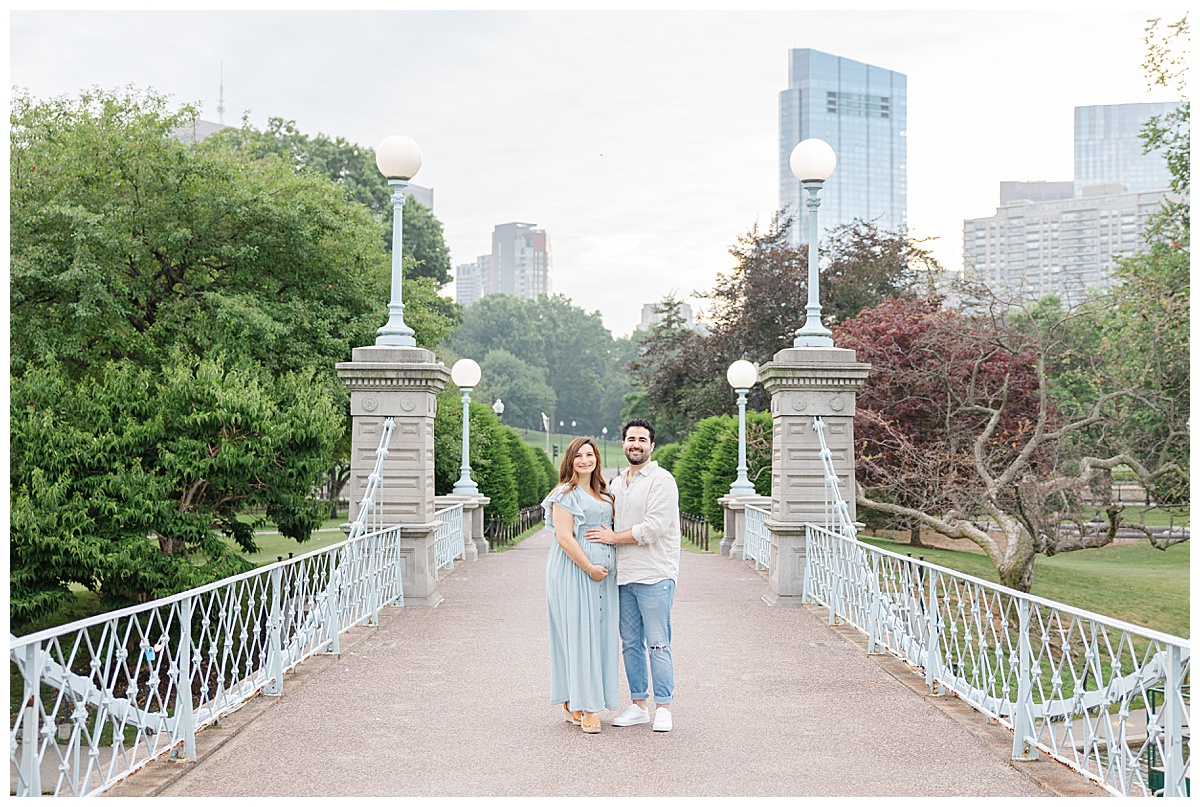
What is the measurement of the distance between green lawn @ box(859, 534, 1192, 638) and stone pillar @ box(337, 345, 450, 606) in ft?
27.2

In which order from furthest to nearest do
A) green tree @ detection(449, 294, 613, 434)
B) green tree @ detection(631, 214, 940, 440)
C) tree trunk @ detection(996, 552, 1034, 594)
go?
A: green tree @ detection(449, 294, 613, 434) → green tree @ detection(631, 214, 940, 440) → tree trunk @ detection(996, 552, 1034, 594)

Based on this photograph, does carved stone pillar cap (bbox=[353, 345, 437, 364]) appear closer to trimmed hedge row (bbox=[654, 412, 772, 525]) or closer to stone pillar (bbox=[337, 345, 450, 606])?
stone pillar (bbox=[337, 345, 450, 606])

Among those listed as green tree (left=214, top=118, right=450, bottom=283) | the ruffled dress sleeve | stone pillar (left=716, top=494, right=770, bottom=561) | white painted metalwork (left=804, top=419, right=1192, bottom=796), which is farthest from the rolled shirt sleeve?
green tree (left=214, top=118, right=450, bottom=283)

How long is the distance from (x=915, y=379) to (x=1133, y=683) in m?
15.5

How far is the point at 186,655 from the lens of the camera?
18.6 ft

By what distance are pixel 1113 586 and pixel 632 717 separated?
1975 cm

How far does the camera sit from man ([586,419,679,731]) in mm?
5871

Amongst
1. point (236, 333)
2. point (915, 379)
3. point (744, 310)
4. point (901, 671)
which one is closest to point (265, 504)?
point (236, 333)

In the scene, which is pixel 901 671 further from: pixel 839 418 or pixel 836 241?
pixel 836 241

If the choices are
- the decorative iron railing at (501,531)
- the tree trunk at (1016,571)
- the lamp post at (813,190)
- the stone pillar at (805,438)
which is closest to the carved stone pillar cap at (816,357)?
the stone pillar at (805,438)

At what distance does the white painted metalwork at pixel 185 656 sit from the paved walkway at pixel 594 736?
0.18m

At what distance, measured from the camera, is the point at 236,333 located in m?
17.9

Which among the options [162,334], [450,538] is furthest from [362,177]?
[450,538]

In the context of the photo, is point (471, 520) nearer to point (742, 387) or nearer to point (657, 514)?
point (742, 387)
